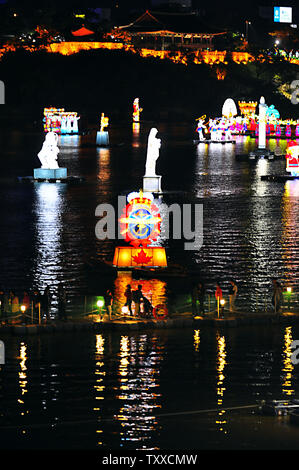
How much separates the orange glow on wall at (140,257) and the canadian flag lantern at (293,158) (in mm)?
33144

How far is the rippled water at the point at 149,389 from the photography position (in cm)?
2319

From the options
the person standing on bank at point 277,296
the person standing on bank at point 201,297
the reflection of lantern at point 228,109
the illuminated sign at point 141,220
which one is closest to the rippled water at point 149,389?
the person standing on bank at point 201,297

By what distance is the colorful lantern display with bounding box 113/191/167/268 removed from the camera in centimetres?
4200

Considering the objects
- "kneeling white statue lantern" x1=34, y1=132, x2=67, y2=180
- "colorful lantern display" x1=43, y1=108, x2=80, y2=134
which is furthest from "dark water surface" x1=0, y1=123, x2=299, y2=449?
"colorful lantern display" x1=43, y1=108, x2=80, y2=134

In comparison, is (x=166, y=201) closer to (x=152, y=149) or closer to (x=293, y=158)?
(x=152, y=149)

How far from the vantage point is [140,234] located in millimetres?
42375

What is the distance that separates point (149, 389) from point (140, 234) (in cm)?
1559

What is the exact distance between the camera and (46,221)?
55562mm

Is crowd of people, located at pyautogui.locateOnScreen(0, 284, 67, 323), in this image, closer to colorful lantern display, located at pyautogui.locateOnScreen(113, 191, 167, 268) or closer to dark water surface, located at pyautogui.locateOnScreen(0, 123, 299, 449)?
dark water surface, located at pyautogui.locateOnScreen(0, 123, 299, 449)

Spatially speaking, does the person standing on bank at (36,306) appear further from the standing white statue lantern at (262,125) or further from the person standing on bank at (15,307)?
the standing white statue lantern at (262,125)

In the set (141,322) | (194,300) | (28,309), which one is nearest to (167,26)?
(194,300)

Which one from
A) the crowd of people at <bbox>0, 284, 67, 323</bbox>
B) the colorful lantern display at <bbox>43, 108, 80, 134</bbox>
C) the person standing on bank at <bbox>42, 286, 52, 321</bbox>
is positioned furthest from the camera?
the colorful lantern display at <bbox>43, 108, 80, 134</bbox>

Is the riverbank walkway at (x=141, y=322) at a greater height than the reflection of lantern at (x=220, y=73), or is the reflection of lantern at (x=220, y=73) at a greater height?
the reflection of lantern at (x=220, y=73)
